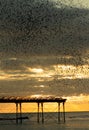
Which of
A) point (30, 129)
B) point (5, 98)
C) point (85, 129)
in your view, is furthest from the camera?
point (5, 98)

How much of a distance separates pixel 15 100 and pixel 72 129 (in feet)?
114

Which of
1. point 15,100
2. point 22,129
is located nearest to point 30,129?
point 22,129

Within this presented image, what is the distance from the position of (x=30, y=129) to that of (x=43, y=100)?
3243 cm

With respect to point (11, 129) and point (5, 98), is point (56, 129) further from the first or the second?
point (5, 98)

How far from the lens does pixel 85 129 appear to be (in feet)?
228

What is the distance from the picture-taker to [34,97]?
10725 cm

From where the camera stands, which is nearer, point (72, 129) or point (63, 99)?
point (72, 129)

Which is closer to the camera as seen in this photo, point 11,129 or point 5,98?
point 11,129

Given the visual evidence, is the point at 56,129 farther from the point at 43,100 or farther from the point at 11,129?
the point at 43,100

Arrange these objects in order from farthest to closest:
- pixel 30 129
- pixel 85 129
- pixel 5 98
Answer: pixel 5 98
pixel 30 129
pixel 85 129

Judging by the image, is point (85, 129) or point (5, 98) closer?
point (85, 129)

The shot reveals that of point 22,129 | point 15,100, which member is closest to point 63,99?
point 15,100

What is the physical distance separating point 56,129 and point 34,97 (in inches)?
1375

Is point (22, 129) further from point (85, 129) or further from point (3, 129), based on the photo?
point (85, 129)
